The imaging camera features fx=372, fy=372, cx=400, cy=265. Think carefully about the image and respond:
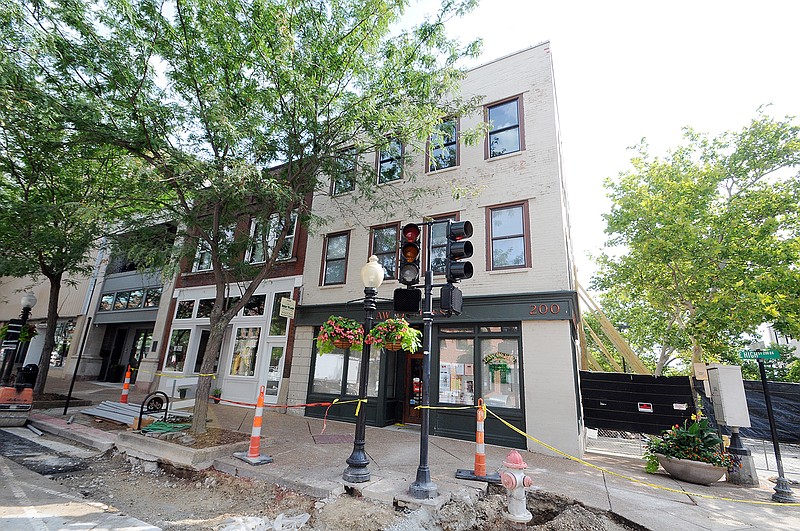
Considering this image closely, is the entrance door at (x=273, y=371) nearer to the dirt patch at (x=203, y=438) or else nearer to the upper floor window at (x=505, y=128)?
the dirt patch at (x=203, y=438)

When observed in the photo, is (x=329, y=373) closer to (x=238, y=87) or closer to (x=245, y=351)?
(x=245, y=351)

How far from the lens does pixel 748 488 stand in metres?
6.91

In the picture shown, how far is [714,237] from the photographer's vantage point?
14.7 meters

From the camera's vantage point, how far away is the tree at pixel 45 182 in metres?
7.37

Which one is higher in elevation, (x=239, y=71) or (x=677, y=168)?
(x=677, y=168)

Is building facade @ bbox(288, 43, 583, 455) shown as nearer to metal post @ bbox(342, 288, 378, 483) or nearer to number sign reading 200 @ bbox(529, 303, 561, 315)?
number sign reading 200 @ bbox(529, 303, 561, 315)

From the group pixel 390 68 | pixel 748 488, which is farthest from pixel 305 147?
pixel 748 488

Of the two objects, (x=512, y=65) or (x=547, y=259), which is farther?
(x=512, y=65)

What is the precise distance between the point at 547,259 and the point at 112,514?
31.3ft

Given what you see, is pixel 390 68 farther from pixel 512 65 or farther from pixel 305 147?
pixel 512 65

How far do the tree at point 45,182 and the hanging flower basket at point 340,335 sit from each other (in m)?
4.97

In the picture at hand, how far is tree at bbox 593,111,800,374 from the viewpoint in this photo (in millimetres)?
13297

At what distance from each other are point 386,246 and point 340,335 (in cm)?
635

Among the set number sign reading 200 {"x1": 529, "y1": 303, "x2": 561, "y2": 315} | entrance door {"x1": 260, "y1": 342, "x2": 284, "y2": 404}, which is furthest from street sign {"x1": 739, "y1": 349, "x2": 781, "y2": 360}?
entrance door {"x1": 260, "y1": 342, "x2": 284, "y2": 404}
